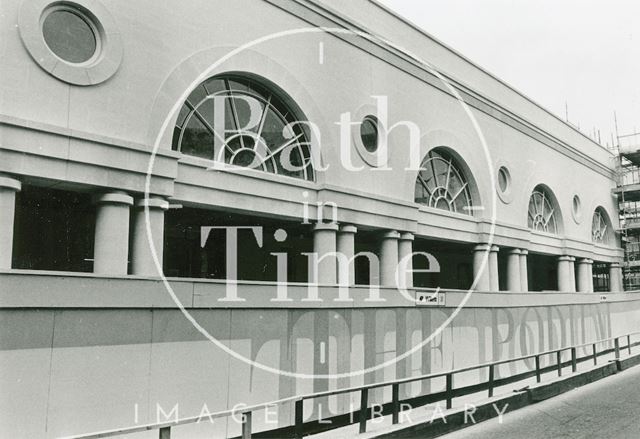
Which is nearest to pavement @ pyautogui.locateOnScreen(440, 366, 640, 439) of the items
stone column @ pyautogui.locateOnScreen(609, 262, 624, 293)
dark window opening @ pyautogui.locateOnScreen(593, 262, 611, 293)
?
stone column @ pyautogui.locateOnScreen(609, 262, 624, 293)

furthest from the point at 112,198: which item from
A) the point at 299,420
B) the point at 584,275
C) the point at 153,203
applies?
the point at 584,275

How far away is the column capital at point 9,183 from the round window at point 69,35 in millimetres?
2549

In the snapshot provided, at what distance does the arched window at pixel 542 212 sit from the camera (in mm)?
27672

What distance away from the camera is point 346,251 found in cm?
1611

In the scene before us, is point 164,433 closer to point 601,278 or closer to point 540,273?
point 540,273

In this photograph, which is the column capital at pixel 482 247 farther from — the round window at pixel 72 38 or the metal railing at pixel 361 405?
the round window at pixel 72 38

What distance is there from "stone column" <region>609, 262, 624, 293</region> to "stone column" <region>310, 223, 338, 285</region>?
93.3 ft

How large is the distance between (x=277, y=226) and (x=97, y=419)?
31.2 ft

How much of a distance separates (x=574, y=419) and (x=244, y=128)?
9.57 meters

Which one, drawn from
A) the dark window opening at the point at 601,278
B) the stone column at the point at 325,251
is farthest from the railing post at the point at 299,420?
the dark window opening at the point at 601,278

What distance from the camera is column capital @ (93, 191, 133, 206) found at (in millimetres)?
11070

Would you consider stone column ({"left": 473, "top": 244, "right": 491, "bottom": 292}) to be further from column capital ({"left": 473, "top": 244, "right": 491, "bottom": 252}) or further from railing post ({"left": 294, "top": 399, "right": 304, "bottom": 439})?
railing post ({"left": 294, "top": 399, "right": 304, "bottom": 439})

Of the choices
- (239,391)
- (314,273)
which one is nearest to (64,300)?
(239,391)

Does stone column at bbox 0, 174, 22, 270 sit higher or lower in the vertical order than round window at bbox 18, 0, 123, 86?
lower
